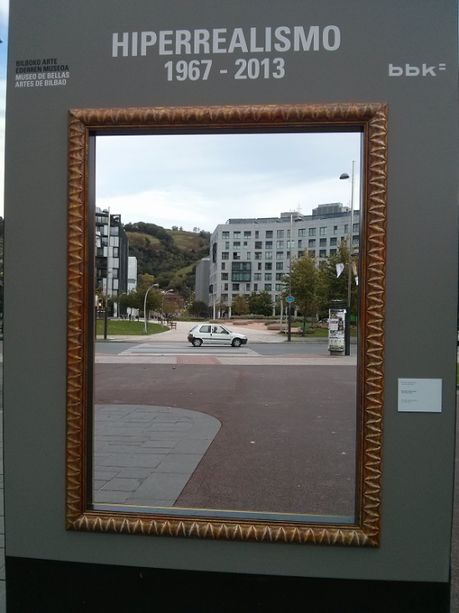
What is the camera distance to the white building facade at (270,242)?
8.30 m

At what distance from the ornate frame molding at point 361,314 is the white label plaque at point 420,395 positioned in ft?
0.30

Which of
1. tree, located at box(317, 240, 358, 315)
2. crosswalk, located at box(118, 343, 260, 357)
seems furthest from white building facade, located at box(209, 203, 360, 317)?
crosswalk, located at box(118, 343, 260, 357)

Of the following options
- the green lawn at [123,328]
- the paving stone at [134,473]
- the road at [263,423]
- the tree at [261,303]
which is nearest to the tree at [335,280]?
the road at [263,423]

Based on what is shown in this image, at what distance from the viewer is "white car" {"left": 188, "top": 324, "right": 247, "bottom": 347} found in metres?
27.7

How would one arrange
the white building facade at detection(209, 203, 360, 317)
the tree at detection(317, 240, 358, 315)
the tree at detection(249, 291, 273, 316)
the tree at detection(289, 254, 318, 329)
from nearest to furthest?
the white building facade at detection(209, 203, 360, 317) → the tree at detection(317, 240, 358, 315) → the tree at detection(289, 254, 318, 329) → the tree at detection(249, 291, 273, 316)

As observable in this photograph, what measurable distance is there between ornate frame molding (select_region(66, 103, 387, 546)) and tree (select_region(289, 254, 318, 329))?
29.0 metres

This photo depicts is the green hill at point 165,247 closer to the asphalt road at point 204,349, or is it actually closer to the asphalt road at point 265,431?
the asphalt road at point 265,431

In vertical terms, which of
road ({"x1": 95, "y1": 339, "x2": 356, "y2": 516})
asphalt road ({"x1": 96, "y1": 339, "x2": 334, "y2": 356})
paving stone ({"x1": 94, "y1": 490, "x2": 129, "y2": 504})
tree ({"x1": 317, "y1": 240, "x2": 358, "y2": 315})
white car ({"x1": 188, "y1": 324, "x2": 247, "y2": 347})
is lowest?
asphalt road ({"x1": 96, "y1": 339, "x2": 334, "y2": 356})

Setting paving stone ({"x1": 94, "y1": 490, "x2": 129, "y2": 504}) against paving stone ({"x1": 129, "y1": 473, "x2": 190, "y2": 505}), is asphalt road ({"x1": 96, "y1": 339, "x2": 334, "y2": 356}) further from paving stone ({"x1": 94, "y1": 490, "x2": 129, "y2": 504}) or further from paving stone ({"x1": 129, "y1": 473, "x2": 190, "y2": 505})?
paving stone ({"x1": 94, "y1": 490, "x2": 129, "y2": 504})

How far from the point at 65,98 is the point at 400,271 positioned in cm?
165

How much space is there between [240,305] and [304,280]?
16.5 m

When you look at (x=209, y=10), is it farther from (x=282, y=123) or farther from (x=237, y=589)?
(x=237, y=589)

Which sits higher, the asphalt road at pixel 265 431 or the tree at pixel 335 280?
the tree at pixel 335 280

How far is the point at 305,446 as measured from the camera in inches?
265
